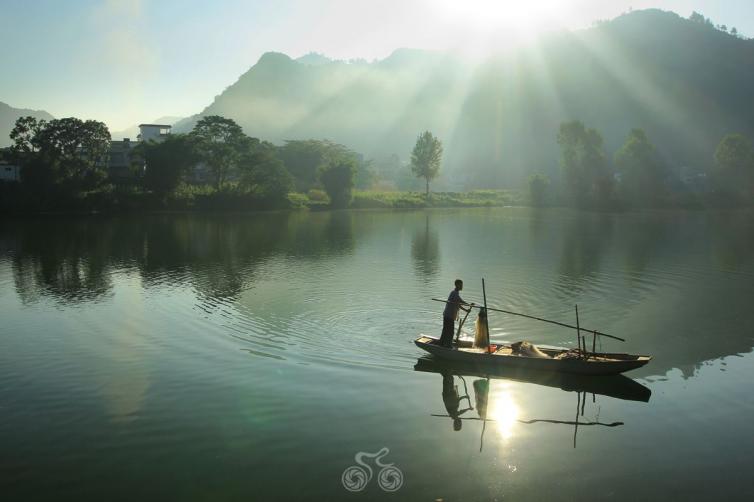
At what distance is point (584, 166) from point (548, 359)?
10773 centimetres

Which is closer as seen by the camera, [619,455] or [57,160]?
[619,455]

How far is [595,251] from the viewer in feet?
160

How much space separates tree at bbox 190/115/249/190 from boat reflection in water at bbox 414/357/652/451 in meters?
83.3

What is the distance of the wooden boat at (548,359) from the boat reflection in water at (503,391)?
0.28m

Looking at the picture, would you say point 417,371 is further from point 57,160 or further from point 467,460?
point 57,160

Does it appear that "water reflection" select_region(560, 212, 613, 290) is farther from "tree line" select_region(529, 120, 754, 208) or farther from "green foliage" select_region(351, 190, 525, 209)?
"green foliage" select_region(351, 190, 525, 209)

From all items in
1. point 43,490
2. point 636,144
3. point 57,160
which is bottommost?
point 43,490

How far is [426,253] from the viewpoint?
46719 millimetres

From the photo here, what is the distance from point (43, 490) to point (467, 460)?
8.90 metres

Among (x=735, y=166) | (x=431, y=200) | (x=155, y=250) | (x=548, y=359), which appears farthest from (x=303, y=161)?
(x=548, y=359)

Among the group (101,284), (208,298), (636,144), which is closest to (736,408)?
(208,298)

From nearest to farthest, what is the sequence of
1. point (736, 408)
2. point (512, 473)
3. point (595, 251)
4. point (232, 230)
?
point (512, 473) < point (736, 408) < point (595, 251) < point (232, 230)

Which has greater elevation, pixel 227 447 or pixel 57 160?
pixel 57 160

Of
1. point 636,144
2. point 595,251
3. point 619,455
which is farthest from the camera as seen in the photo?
point 636,144
